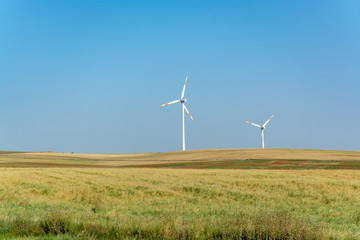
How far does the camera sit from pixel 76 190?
949 inches

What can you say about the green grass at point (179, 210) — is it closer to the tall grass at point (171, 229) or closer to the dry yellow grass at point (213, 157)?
the tall grass at point (171, 229)

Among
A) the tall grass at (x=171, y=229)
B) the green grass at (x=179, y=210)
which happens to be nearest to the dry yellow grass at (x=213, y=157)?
the green grass at (x=179, y=210)

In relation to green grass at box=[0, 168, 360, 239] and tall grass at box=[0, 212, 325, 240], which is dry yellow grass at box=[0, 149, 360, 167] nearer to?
green grass at box=[0, 168, 360, 239]

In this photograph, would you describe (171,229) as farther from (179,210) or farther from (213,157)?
(213,157)

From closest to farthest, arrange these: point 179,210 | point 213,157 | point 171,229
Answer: point 171,229 < point 179,210 < point 213,157

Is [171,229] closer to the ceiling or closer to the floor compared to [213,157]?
closer to the ceiling

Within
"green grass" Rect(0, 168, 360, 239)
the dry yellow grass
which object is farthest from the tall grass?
the dry yellow grass

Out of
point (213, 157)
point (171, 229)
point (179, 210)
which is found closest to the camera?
point (171, 229)

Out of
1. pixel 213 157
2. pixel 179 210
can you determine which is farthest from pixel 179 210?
pixel 213 157

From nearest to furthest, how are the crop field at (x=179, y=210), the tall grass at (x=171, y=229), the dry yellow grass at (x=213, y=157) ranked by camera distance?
the tall grass at (x=171, y=229)
the crop field at (x=179, y=210)
the dry yellow grass at (x=213, y=157)

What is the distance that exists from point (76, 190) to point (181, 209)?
9263 millimetres

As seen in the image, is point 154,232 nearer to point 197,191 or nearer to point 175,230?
point 175,230

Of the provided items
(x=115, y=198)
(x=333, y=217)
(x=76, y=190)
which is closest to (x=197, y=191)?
(x=115, y=198)

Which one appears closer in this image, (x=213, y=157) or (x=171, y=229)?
(x=171, y=229)
